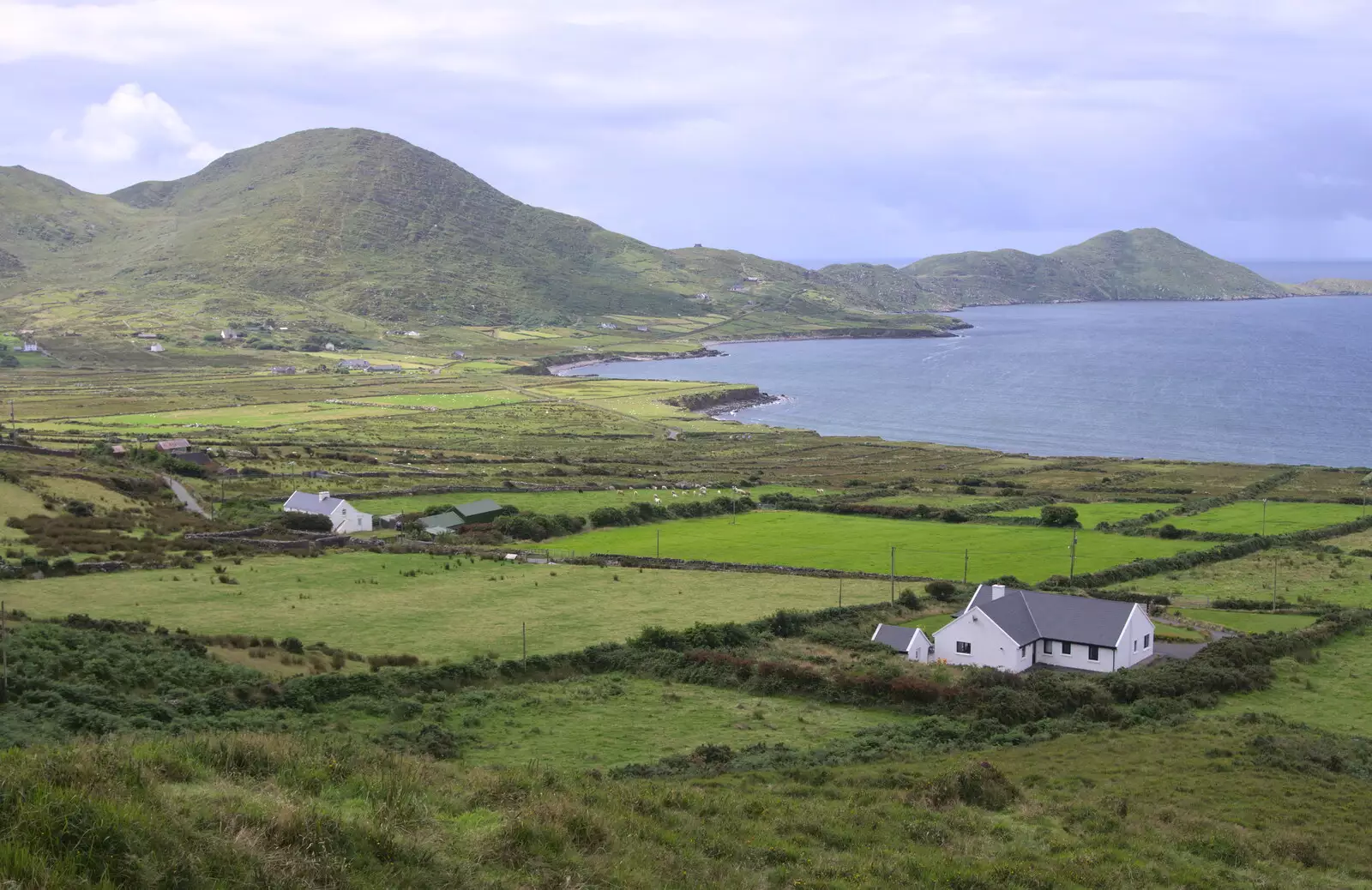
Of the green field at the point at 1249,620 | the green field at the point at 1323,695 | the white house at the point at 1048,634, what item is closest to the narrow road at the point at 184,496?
the white house at the point at 1048,634

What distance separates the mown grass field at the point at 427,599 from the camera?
108ft

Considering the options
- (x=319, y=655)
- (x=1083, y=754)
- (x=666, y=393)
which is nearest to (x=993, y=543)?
(x=1083, y=754)

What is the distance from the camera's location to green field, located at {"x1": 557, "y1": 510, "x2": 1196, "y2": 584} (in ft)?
160

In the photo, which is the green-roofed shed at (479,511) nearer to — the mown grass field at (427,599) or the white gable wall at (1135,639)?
the mown grass field at (427,599)

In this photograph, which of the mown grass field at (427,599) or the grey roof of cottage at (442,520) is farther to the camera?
the grey roof of cottage at (442,520)

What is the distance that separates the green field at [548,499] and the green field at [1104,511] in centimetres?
1646

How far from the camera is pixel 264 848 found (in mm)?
10297

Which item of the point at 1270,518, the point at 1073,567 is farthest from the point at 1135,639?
the point at 1270,518

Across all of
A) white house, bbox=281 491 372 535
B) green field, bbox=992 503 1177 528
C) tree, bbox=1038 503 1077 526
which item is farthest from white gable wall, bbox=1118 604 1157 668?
white house, bbox=281 491 372 535

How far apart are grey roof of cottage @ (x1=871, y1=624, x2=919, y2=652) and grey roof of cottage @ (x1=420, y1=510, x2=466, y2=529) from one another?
2662 centimetres

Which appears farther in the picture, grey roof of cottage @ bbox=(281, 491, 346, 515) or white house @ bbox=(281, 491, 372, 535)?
grey roof of cottage @ bbox=(281, 491, 346, 515)

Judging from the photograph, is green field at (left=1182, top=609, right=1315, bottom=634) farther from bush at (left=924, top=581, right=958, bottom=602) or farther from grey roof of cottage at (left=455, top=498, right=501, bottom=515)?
grey roof of cottage at (left=455, top=498, right=501, bottom=515)

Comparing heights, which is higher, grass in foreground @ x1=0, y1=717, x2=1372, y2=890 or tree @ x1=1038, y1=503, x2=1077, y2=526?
grass in foreground @ x1=0, y1=717, x2=1372, y2=890

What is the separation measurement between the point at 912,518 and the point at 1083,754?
36.7 metres
